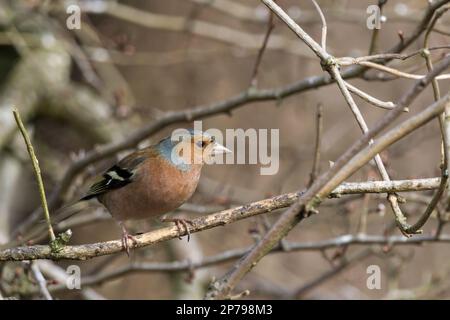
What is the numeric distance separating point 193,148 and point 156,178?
1.42 ft

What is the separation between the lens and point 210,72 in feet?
27.9

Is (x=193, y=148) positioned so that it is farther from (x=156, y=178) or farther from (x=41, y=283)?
(x=41, y=283)

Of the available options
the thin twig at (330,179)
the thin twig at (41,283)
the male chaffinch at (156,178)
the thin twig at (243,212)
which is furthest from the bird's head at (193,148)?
the thin twig at (330,179)

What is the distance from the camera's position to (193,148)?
538 centimetres

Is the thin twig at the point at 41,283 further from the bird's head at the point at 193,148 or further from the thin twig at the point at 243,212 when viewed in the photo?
the bird's head at the point at 193,148

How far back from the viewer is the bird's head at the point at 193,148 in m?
5.29

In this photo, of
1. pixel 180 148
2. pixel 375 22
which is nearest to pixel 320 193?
pixel 375 22

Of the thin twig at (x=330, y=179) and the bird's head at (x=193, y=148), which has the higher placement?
the bird's head at (x=193, y=148)

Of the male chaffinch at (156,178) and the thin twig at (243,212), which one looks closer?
the thin twig at (243,212)

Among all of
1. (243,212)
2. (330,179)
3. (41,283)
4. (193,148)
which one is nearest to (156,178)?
(193,148)

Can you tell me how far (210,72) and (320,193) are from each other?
630 cm
